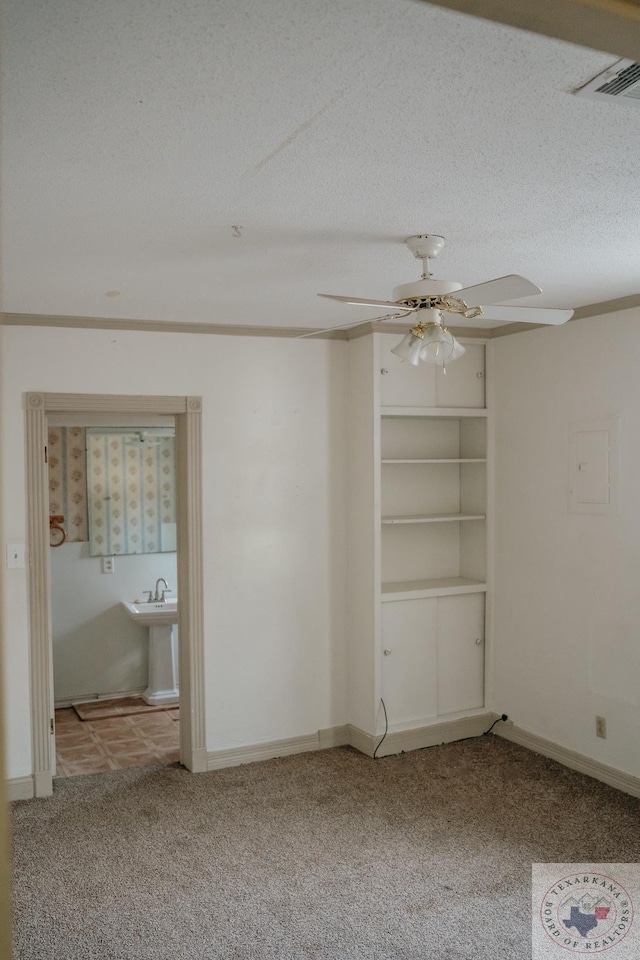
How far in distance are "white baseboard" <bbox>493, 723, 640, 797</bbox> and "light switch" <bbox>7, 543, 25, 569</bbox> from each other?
10.0ft

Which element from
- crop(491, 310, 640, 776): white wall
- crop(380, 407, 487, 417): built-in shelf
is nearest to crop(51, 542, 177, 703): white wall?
crop(380, 407, 487, 417): built-in shelf

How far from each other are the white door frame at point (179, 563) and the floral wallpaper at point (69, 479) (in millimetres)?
1712

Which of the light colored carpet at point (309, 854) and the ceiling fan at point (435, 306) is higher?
the ceiling fan at point (435, 306)

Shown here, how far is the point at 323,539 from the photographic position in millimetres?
4891

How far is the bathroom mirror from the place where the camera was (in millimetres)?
6109

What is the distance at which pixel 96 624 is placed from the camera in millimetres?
6133

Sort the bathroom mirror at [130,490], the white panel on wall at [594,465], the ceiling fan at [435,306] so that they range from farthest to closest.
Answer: the bathroom mirror at [130,490]
the white panel on wall at [594,465]
the ceiling fan at [435,306]

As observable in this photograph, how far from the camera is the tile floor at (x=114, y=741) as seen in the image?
15.7 ft

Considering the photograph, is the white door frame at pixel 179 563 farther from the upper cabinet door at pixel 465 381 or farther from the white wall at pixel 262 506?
the upper cabinet door at pixel 465 381

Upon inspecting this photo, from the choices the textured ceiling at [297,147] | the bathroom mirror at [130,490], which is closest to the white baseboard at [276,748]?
the bathroom mirror at [130,490]

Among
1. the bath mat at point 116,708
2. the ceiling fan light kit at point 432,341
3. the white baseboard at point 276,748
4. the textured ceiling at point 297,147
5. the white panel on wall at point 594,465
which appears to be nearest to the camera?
the textured ceiling at point 297,147

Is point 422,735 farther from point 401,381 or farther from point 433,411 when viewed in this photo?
point 401,381

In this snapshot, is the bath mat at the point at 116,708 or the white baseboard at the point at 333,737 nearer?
the white baseboard at the point at 333,737

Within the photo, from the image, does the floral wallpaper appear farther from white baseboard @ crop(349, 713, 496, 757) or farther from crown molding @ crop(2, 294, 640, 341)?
white baseboard @ crop(349, 713, 496, 757)
